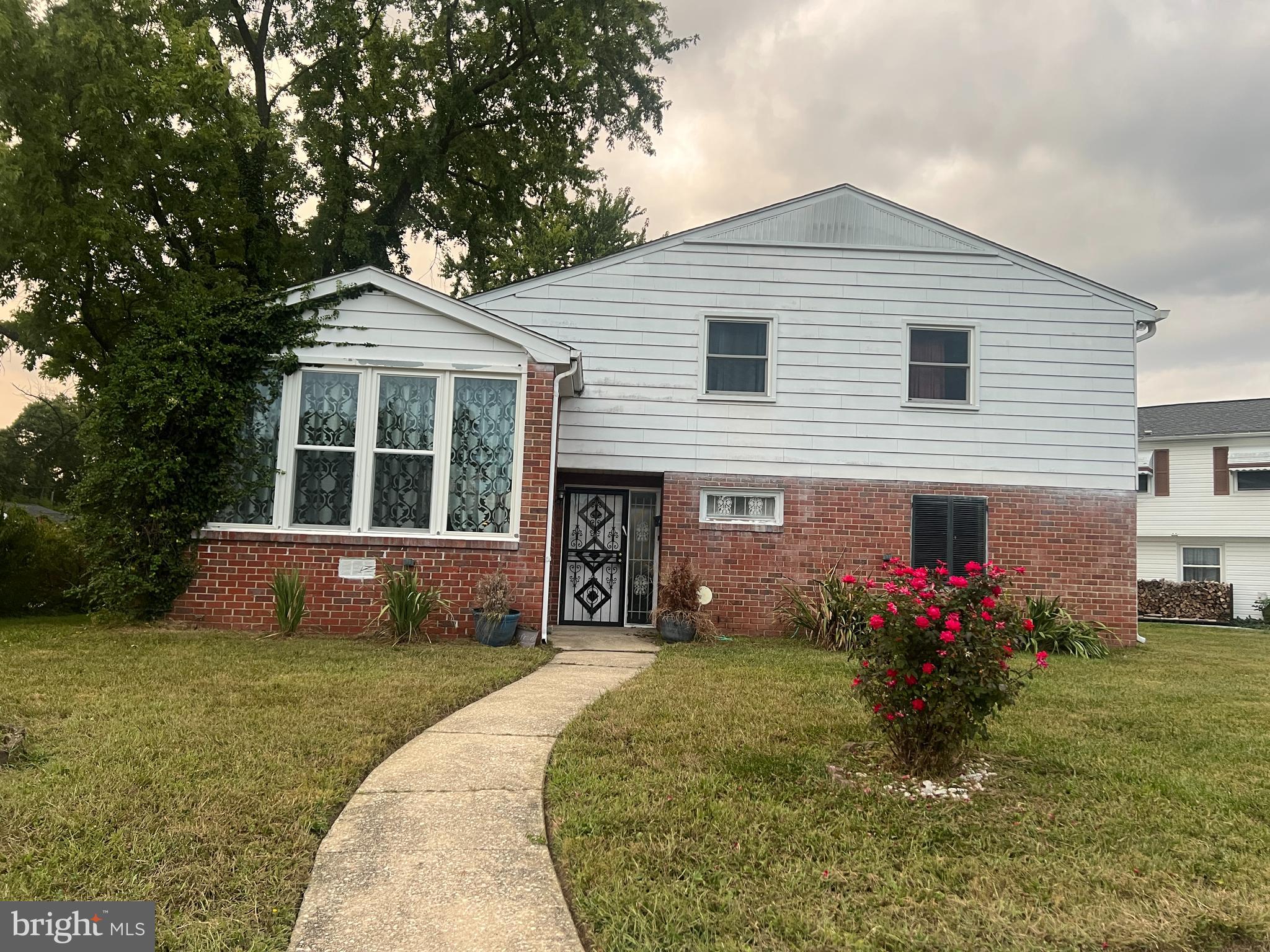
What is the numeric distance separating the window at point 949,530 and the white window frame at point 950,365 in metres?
1.28

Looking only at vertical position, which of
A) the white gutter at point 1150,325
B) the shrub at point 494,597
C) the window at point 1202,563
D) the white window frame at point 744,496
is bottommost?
the shrub at point 494,597

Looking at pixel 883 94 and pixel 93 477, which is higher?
pixel 883 94

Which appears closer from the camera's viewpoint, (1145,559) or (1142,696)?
(1142,696)

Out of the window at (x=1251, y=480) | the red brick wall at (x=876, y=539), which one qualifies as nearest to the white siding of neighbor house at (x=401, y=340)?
the red brick wall at (x=876, y=539)

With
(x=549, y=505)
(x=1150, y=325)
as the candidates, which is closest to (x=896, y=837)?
(x=549, y=505)

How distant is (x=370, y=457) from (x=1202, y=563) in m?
23.1

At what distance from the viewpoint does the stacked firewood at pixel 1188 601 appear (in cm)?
2119

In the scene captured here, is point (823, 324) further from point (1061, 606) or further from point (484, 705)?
point (484, 705)

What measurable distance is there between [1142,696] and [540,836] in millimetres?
6175

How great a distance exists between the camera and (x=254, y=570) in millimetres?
9266

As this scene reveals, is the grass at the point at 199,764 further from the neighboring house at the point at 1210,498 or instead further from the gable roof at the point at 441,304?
the neighboring house at the point at 1210,498

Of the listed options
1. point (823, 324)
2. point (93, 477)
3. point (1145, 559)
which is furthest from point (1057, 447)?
point (1145, 559)

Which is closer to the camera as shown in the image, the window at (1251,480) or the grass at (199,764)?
the grass at (199,764)

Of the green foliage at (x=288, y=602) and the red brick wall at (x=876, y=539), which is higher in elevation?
the red brick wall at (x=876, y=539)
